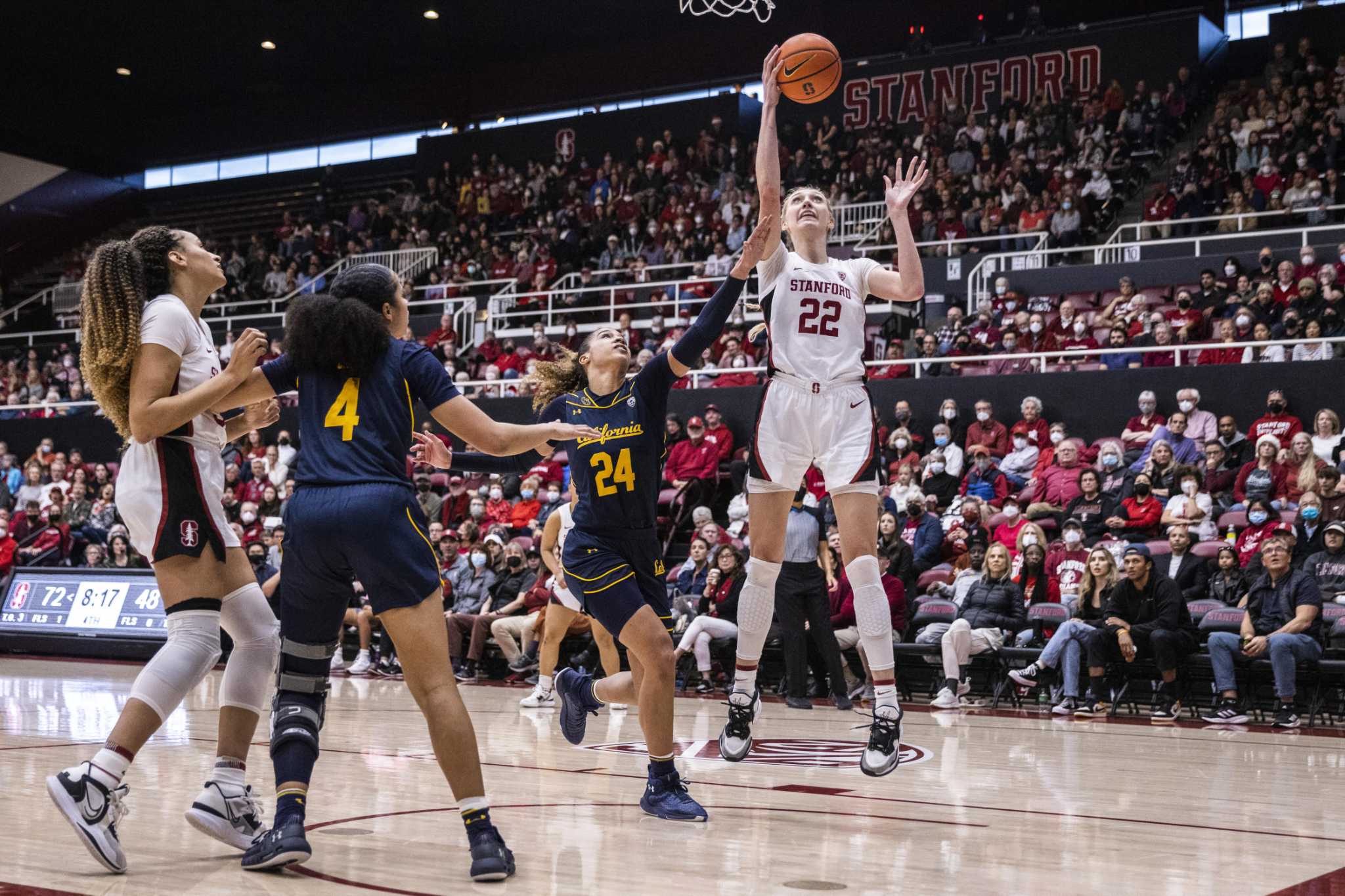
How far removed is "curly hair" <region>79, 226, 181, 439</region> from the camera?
4.27 metres

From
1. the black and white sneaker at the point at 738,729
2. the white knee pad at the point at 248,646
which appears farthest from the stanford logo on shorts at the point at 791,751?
the white knee pad at the point at 248,646

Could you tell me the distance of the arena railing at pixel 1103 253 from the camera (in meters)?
16.1

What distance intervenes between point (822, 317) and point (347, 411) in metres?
2.54

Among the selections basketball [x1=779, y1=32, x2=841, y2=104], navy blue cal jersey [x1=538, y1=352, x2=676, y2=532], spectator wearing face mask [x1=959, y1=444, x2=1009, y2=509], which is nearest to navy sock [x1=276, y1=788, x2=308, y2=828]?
navy blue cal jersey [x1=538, y1=352, x2=676, y2=532]

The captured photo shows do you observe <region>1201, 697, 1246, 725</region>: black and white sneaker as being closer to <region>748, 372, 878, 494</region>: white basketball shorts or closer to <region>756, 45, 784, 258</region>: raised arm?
<region>748, 372, 878, 494</region>: white basketball shorts

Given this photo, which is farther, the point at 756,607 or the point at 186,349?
the point at 756,607

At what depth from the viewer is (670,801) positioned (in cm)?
491

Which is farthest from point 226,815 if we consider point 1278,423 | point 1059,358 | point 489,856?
point 1059,358

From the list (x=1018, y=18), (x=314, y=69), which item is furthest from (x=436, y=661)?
(x=314, y=69)

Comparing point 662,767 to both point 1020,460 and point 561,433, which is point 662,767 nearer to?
point 561,433

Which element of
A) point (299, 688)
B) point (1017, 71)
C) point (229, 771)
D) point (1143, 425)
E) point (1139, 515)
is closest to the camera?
point (299, 688)

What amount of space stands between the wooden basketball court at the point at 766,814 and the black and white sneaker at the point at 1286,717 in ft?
1.50

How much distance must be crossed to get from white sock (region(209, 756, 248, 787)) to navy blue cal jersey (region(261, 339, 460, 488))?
0.98 m

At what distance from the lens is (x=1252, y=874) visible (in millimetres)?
3986
